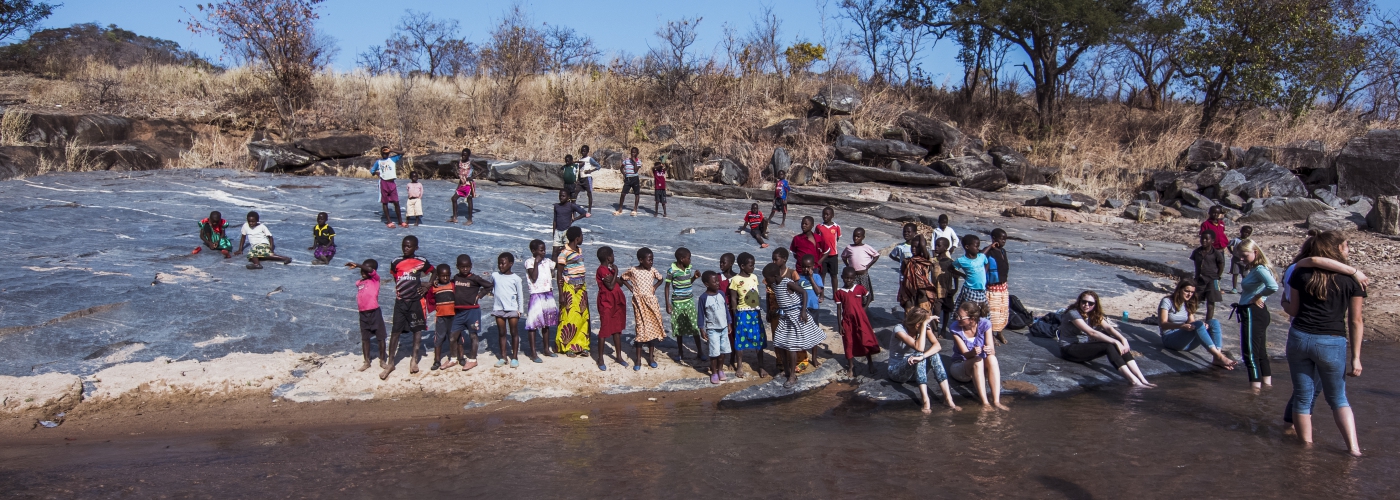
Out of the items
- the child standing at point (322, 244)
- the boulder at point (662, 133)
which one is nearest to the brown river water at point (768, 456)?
the child standing at point (322, 244)

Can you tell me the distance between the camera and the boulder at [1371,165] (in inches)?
678

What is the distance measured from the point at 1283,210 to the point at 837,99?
10.6 m

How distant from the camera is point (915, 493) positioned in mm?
5020

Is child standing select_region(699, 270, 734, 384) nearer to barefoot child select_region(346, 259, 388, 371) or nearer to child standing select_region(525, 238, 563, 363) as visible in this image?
child standing select_region(525, 238, 563, 363)

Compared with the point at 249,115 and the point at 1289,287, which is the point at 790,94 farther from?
the point at 1289,287

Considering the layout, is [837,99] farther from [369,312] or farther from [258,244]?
[369,312]

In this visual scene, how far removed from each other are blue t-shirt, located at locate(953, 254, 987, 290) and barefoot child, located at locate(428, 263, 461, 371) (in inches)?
188

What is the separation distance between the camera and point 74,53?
25.9 metres

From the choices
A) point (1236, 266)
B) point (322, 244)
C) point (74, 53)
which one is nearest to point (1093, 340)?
point (1236, 266)

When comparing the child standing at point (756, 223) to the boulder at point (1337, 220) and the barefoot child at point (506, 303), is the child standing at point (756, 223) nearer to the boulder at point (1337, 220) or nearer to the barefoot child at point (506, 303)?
the barefoot child at point (506, 303)

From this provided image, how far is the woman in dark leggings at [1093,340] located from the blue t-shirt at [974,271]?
2.99 feet

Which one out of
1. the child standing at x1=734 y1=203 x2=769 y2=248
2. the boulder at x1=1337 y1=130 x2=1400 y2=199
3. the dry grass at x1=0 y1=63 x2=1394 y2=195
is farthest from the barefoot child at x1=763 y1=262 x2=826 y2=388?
the boulder at x1=1337 y1=130 x2=1400 y2=199

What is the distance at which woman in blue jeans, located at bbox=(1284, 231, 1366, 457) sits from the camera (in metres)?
5.00

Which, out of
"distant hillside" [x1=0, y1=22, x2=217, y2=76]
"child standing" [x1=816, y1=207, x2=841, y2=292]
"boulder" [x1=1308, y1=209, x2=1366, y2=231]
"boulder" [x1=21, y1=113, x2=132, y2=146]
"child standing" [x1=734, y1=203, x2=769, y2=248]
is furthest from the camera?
"distant hillside" [x1=0, y1=22, x2=217, y2=76]
